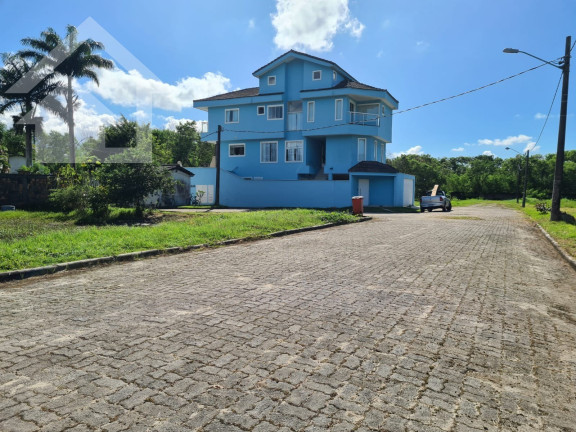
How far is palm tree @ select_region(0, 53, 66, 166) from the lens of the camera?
3897 centimetres

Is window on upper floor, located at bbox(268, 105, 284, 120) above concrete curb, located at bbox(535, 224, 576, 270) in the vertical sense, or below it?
above

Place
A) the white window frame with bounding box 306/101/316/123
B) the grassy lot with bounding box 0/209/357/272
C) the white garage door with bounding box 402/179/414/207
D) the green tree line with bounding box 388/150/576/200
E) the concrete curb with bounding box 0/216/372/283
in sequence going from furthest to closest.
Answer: the green tree line with bounding box 388/150/576/200
the white garage door with bounding box 402/179/414/207
the white window frame with bounding box 306/101/316/123
the grassy lot with bounding box 0/209/357/272
the concrete curb with bounding box 0/216/372/283

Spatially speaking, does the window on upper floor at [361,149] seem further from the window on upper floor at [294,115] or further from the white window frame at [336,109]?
the window on upper floor at [294,115]

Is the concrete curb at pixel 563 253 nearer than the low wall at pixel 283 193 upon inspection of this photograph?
Yes

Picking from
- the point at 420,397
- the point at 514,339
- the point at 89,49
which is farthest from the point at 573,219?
the point at 89,49

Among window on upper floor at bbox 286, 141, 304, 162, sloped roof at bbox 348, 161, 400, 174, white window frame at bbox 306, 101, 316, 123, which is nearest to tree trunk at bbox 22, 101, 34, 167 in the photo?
window on upper floor at bbox 286, 141, 304, 162

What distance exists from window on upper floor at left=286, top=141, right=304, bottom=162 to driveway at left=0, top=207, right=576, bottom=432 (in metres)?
28.8

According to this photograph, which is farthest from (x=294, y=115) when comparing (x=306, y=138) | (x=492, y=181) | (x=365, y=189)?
(x=492, y=181)

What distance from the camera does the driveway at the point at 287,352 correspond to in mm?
2684

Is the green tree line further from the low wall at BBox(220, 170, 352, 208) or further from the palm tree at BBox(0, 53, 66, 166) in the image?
the palm tree at BBox(0, 53, 66, 166)

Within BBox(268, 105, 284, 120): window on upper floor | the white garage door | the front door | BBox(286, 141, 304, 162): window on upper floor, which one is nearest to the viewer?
the front door

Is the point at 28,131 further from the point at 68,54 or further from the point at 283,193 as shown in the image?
the point at 283,193

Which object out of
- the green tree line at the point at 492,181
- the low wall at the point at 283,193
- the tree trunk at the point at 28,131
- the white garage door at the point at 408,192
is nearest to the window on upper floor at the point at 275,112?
the low wall at the point at 283,193

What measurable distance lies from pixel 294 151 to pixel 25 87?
1099 inches
